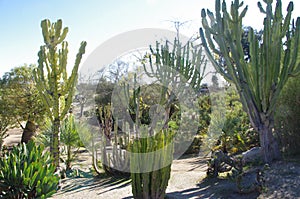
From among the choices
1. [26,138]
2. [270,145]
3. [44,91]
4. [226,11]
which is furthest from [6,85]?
[270,145]

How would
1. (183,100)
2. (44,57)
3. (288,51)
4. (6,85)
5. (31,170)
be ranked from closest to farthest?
(31,170)
(288,51)
(44,57)
(183,100)
(6,85)

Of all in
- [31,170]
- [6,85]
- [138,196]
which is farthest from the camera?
[6,85]

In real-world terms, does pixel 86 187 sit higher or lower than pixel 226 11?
lower

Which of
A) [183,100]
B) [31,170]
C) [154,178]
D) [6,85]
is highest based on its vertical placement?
[6,85]

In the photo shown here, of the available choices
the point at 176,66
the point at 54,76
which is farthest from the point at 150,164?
the point at 176,66

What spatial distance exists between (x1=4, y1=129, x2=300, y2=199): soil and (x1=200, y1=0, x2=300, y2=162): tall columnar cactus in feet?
2.78

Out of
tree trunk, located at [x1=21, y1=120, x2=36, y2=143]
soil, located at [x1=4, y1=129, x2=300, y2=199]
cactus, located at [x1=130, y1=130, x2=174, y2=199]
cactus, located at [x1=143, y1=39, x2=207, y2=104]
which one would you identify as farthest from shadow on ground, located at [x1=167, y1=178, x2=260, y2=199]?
tree trunk, located at [x1=21, y1=120, x2=36, y2=143]

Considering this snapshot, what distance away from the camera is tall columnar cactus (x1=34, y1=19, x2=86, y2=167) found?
6273 millimetres

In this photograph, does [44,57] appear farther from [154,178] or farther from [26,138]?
[26,138]

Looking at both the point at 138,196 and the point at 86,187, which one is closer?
the point at 138,196

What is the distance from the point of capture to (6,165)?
3594mm

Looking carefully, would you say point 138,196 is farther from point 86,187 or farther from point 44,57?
point 44,57

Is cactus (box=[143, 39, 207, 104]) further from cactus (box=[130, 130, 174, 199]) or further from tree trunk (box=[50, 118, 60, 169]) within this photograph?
cactus (box=[130, 130, 174, 199])

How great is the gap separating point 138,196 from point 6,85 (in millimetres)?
8320
